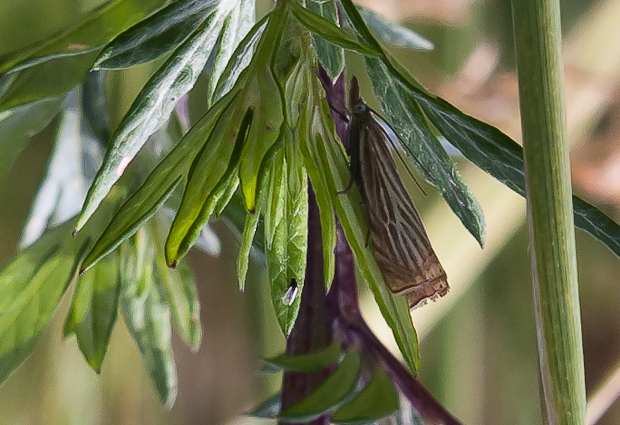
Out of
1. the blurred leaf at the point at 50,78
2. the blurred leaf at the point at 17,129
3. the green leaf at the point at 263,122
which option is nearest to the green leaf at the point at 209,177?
the green leaf at the point at 263,122

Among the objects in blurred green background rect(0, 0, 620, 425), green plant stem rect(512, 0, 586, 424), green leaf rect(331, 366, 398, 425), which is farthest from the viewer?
blurred green background rect(0, 0, 620, 425)

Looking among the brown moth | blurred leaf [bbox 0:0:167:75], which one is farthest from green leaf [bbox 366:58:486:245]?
blurred leaf [bbox 0:0:167:75]

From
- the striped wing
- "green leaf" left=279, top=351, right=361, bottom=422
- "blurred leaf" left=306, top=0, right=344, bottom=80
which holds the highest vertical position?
"blurred leaf" left=306, top=0, right=344, bottom=80

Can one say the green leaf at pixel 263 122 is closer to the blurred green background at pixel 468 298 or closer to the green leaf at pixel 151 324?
the green leaf at pixel 151 324

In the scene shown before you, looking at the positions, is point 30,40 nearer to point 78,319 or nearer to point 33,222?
point 33,222

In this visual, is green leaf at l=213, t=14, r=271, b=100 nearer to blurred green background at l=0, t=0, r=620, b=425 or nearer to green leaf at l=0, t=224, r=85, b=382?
green leaf at l=0, t=224, r=85, b=382

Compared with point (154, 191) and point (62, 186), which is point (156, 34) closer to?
point (154, 191)

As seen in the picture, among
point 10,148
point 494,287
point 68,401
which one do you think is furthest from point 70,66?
point 494,287
